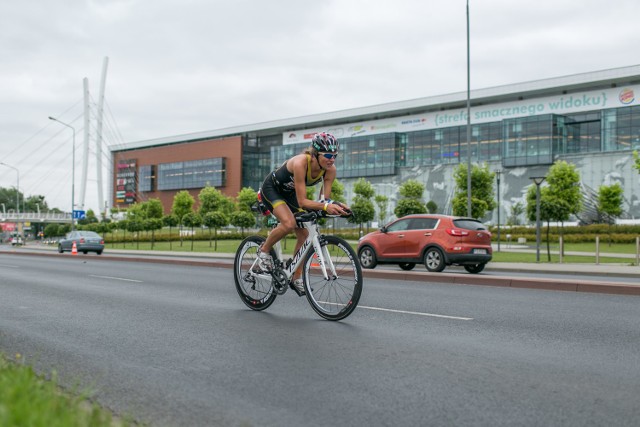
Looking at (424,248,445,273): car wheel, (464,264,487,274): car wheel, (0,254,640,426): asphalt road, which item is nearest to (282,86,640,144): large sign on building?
(464,264,487,274): car wheel

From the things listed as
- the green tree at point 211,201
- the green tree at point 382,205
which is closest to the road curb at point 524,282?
the green tree at point 382,205

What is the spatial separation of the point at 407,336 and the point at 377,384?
1.79 meters

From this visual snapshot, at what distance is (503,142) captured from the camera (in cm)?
6612

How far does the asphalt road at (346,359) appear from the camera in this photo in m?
3.27

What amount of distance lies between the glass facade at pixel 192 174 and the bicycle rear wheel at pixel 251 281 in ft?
318

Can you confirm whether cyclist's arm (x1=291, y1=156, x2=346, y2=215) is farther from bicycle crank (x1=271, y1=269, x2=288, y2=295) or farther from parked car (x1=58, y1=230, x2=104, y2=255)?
parked car (x1=58, y1=230, x2=104, y2=255)

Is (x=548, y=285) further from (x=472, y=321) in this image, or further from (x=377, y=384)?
(x=377, y=384)

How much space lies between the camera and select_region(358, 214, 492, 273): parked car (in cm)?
1602

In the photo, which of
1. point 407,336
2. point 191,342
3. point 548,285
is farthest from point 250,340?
point 548,285

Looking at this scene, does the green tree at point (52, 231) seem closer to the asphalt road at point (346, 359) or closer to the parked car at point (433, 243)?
the parked car at point (433, 243)

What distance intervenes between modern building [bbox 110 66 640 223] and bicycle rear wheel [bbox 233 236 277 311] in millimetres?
49540

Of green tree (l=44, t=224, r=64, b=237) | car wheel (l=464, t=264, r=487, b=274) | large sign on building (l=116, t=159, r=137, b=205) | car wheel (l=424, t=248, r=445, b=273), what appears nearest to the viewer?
car wheel (l=424, t=248, r=445, b=273)

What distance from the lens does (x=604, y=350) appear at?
16.2 ft

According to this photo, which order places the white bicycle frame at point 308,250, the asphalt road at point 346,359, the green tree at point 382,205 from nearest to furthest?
the asphalt road at point 346,359, the white bicycle frame at point 308,250, the green tree at point 382,205
